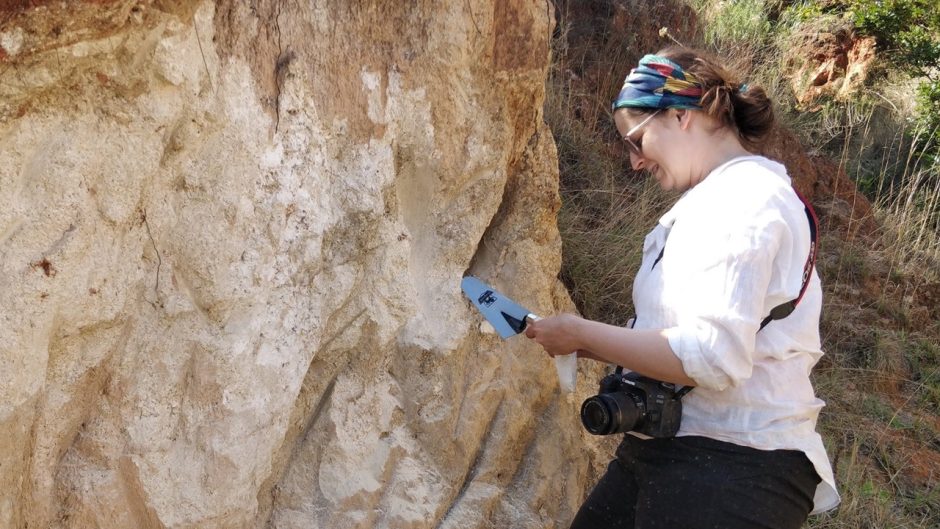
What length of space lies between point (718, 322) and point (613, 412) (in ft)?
1.02

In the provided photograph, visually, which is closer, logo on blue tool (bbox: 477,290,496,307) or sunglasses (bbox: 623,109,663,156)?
sunglasses (bbox: 623,109,663,156)

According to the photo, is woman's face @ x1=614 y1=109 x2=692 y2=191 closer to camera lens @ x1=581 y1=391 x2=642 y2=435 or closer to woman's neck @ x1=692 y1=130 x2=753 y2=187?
woman's neck @ x1=692 y1=130 x2=753 y2=187

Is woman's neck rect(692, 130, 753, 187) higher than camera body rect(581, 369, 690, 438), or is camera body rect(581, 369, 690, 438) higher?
woman's neck rect(692, 130, 753, 187)

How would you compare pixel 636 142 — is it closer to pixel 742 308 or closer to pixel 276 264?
pixel 742 308

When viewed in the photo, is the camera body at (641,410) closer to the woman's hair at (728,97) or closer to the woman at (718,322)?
the woman at (718,322)

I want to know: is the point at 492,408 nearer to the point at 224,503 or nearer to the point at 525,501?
the point at 525,501

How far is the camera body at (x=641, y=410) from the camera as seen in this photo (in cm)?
191

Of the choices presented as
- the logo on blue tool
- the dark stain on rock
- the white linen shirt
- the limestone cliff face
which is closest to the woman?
the white linen shirt

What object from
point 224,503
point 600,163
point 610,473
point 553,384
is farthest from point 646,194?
point 224,503

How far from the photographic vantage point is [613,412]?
6.26 feet

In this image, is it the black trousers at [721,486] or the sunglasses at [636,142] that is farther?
the sunglasses at [636,142]

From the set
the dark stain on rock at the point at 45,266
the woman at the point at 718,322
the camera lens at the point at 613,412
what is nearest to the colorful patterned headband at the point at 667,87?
the woman at the point at 718,322

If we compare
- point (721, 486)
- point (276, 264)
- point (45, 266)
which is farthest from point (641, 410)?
point (45, 266)

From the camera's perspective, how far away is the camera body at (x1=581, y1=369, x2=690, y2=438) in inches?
75.1
